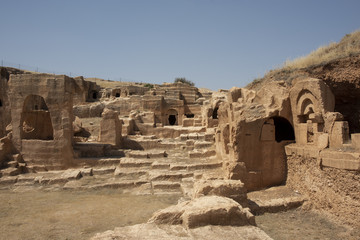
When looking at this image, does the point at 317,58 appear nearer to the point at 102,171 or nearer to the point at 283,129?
the point at 283,129

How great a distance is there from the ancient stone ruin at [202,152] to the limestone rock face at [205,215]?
0.01 meters

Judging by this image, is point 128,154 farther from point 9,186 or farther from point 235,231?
point 235,231

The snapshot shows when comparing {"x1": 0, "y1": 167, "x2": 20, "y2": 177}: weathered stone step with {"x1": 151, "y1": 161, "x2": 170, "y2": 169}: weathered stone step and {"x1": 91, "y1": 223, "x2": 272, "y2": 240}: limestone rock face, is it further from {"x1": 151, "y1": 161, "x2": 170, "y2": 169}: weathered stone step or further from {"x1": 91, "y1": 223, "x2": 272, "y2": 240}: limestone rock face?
{"x1": 91, "y1": 223, "x2": 272, "y2": 240}: limestone rock face

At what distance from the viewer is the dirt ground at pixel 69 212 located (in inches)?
219

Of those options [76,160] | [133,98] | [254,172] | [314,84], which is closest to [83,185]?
[76,160]

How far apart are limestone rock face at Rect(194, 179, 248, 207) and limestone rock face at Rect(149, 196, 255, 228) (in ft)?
6.10

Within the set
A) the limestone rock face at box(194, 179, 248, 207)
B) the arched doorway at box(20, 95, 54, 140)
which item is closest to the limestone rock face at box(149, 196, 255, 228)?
the limestone rock face at box(194, 179, 248, 207)

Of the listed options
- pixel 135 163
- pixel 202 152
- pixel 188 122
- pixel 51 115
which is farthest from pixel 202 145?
pixel 51 115

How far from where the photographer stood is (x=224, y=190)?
5910 mm

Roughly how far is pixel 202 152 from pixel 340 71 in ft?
19.5

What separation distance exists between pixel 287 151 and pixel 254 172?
48.2 inches

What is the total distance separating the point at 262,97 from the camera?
8.71 metres

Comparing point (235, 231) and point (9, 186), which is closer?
point (235, 231)

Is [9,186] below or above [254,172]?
below
